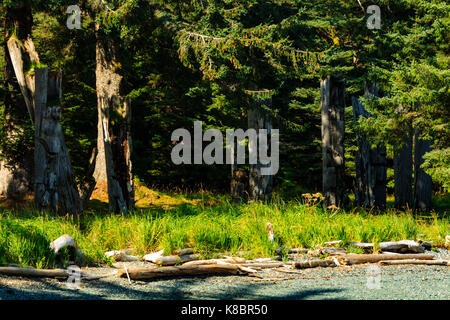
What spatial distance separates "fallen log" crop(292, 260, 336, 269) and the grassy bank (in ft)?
1.76

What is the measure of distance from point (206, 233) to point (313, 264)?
5.15ft

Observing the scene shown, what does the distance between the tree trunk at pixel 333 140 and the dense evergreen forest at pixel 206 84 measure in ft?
0.25

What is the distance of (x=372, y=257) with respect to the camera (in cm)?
686

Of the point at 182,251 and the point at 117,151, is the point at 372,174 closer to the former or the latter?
the point at 117,151

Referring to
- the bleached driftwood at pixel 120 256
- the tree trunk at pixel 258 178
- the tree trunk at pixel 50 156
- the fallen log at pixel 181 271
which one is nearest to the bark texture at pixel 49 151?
the tree trunk at pixel 50 156

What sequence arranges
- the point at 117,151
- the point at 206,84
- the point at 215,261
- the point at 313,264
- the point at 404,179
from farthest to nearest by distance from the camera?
1. the point at 404,179
2. the point at 206,84
3. the point at 117,151
4. the point at 313,264
5. the point at 215,261

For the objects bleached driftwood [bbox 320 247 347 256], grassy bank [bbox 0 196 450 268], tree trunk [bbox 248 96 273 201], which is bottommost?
bleached driftwood [bbox 320 247 347 256]

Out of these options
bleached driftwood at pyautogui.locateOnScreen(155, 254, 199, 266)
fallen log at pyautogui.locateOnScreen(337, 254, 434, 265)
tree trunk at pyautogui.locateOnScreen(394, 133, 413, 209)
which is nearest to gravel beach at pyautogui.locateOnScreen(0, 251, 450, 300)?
fallen log at pyautogui.locateOnScreen(337, 254, 434, 265)

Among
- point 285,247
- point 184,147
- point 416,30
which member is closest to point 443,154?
point 285,247

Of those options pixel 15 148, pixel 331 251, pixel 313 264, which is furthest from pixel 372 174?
pixel 15 148

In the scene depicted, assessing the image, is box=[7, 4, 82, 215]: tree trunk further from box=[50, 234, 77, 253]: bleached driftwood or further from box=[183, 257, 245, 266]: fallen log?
box=[183, 257, 245, 266]: fallen log

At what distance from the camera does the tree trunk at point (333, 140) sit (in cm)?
1020

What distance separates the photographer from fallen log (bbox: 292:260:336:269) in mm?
6535

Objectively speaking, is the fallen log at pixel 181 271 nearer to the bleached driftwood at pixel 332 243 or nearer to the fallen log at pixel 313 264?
the fallen log at pixel 313 264
